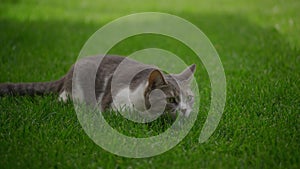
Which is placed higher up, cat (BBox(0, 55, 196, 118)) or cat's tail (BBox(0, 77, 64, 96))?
cat (BBox(0, 55, 196, 118))

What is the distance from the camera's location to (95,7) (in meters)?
10.6

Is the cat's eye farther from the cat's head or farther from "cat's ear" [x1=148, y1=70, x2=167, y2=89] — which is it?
"cat's ear" [x1=148, y1=70, x2=167, y2=89]

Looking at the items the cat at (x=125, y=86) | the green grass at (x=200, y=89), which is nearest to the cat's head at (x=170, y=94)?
the cat at (x=125, y=86)

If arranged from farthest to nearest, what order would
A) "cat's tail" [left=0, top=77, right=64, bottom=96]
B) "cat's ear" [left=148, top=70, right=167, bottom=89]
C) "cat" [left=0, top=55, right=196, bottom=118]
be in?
1. "cat's tail" [left=0, top=77, right=64, bottom=96]
2. "cat" [left=0, top=55, right=196, bottom=118]
3. "cat's ear" [left=148, top=70, right=167, bottom=89]

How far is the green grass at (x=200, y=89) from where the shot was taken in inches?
122

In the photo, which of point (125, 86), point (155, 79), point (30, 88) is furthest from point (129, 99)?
point (30, 88)

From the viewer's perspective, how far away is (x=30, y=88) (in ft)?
14.5

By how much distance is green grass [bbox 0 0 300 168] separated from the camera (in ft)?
10.2

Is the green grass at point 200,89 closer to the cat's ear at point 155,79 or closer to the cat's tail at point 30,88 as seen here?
the cat's tail at point 30,88

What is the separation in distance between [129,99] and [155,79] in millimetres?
384

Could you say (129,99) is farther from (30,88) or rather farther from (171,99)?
(30,88)

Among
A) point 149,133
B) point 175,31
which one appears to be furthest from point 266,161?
point 175,31

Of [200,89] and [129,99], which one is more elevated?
[200,89]

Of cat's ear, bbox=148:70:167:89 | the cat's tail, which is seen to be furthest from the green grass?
cat's ear, bbox=148:70:167:89
